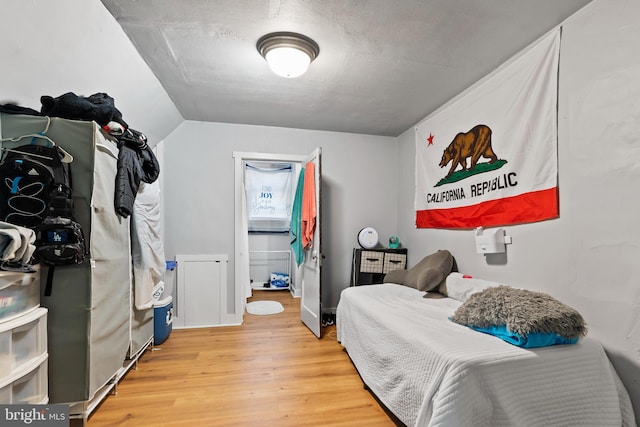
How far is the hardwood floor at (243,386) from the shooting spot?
68.1 inches

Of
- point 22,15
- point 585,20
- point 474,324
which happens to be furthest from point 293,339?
point 585,20

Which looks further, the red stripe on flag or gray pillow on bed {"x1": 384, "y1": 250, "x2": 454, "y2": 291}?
gray pillow on bed {"x1": 384, "y1": 250, "x2": 454, "y2": 291}

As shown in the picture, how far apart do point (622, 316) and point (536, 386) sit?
2.10 feet

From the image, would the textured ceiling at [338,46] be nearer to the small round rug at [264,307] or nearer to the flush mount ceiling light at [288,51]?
A: the flush mount ceiling light at [288,51]

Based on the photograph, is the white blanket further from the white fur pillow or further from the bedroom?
the white fur pillow

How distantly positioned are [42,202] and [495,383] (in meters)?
2.37

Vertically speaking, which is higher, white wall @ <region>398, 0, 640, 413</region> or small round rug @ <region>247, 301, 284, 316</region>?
white wall @ <region>398, 0, 640, 413</region>

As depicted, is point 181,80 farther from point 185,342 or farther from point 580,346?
point 580,346

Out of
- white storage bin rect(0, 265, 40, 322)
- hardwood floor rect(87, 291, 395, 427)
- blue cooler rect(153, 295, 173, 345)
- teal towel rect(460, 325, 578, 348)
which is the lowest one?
hardwood floor rect(87, 291, 395, 427)

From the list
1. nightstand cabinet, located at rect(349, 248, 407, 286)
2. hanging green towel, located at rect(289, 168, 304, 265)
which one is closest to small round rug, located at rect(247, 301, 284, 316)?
hanging green towel, located at rect(289, 168, 304, 265)

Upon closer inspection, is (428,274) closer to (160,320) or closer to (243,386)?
(243,386)

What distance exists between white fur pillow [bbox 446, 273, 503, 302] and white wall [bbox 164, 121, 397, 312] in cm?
143

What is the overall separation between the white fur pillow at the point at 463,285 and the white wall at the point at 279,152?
143 cm

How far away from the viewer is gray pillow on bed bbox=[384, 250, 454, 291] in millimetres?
2525
